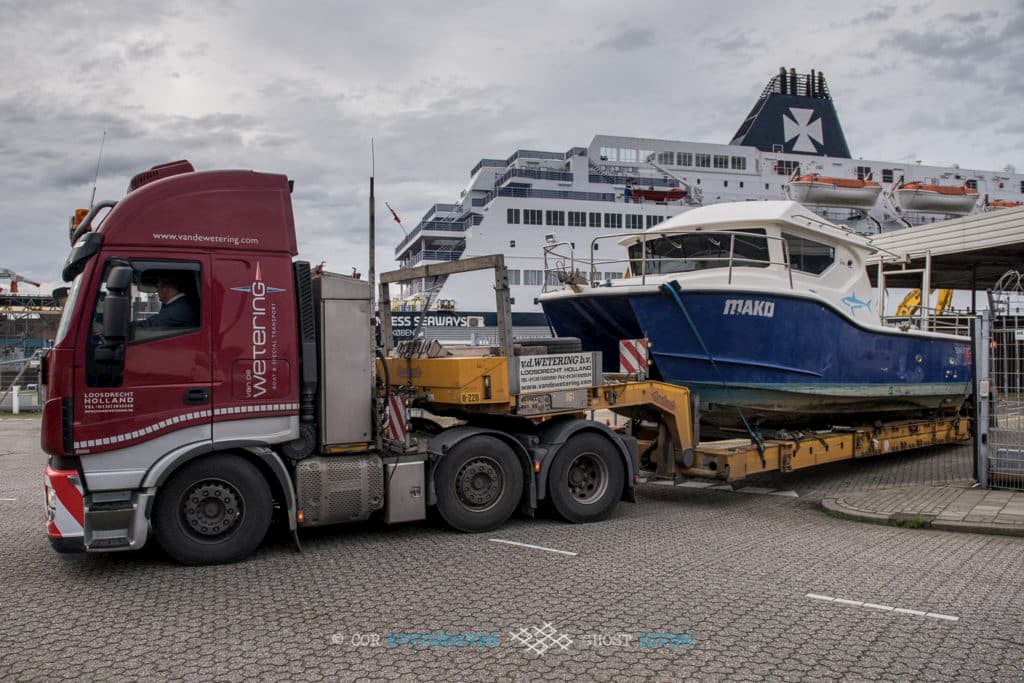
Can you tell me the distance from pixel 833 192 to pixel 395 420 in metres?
36.8

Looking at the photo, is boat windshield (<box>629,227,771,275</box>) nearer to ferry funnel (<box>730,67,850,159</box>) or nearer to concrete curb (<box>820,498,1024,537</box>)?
concrete curb (<box>820,498,1024,537</box>)

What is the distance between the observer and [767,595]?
5277 mm

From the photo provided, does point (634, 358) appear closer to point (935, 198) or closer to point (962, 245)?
point (962, 245)

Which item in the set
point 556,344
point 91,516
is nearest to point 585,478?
point 556,344

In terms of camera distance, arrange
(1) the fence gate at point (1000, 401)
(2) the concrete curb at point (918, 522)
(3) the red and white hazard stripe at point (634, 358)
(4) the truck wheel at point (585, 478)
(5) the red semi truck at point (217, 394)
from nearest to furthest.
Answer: (5) the red semi truck at point (217, 394) < (2) the concrete curb at point (918, 522) < (4) the truck wheel at point (585, 478) < (3) the red and white hazard stripe at point (634, 358) < (1) the fence gate at point (1000, 401)

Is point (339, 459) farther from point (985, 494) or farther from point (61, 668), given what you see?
point (985, 494)

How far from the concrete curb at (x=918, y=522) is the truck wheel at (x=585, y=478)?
240cm

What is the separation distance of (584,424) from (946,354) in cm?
771

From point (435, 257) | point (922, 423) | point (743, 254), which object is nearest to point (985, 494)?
point (922, 423)

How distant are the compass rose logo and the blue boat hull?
42008mm

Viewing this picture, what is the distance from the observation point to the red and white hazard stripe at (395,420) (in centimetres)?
712

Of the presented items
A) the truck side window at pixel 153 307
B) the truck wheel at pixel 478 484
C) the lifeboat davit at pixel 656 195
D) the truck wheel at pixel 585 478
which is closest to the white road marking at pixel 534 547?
the truck wheel at pixel 478 484

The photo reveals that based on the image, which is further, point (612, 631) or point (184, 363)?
point (184, 363)

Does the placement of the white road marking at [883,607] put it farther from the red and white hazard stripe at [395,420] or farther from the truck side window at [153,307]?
the truck side window at [153,307]
